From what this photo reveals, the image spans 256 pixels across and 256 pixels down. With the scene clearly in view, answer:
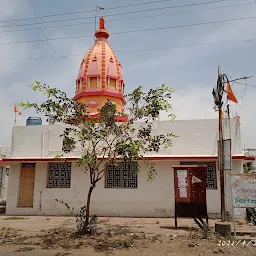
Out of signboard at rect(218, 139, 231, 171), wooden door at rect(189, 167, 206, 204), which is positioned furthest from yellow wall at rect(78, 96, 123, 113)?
signboard at rect(218, 139, 231, 171)

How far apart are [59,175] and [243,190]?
836cm

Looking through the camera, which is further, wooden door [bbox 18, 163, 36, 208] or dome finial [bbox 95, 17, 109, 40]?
dome finial [bbox 95, 17, 109, 40]

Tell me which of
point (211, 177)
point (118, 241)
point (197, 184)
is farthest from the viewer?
point (211, 177)

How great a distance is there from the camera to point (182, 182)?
9391 millimetres

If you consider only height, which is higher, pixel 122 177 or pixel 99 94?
pixel 99 94

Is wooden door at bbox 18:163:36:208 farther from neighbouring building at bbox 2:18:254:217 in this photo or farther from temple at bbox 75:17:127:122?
temple at bbox 75:17:127:122

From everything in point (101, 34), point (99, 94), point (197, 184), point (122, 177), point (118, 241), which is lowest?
point (118, 241)

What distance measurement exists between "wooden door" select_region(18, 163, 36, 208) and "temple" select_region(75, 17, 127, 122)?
4911mm

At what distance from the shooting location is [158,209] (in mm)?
11711

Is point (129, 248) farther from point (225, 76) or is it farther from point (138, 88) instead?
point (225, 76)

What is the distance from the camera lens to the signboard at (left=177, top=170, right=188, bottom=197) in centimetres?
931

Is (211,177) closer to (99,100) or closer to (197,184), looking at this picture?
(197,184)

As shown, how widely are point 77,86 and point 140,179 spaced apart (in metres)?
8.31

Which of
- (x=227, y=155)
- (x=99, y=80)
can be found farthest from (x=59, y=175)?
(x=227, y=155)
